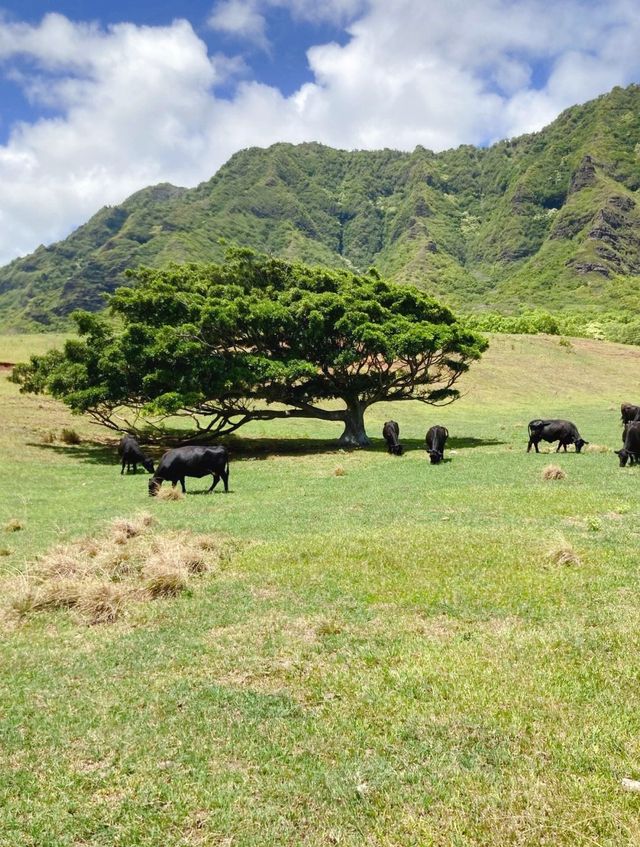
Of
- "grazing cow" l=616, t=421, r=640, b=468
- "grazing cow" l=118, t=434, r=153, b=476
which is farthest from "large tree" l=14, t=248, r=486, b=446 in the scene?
"grazing cow" l=616, t=421, r=640, b=468

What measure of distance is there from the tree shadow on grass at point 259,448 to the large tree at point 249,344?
65.9 inches

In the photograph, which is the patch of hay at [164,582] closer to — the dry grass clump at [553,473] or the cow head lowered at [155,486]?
the cow head lowered at [155,486]

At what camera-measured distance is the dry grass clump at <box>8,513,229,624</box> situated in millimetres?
9680

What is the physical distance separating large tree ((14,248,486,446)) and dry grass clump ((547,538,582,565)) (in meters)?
22.9

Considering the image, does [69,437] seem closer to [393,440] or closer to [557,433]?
[393,440]

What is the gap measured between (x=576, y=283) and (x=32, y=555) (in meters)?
190

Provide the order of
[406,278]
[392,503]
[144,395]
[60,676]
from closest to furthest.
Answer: [60,676] → [392,503] → [144,395] → [406,278]

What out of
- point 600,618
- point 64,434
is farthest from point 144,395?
point 600,618

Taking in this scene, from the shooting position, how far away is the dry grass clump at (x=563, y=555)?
10.7 m

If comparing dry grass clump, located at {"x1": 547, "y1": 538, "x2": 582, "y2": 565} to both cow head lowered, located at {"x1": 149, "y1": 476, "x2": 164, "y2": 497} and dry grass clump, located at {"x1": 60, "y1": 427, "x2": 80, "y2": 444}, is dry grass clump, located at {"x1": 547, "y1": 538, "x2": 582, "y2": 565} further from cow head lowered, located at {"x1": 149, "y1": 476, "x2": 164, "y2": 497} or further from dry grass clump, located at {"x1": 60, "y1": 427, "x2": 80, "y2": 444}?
dry grass clump, located at {"x1": 60, "y1": 427, "x2": 80, "y2": 444}

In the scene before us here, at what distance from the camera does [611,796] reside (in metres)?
4.80

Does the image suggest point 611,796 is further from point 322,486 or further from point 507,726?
point 322,486

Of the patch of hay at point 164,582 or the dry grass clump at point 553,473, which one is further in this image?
the dry grass clump at point 553,473

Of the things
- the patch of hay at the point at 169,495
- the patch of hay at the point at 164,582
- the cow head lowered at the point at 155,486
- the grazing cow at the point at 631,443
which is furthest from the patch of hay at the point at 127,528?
the grazing cow at the point at 631,443
